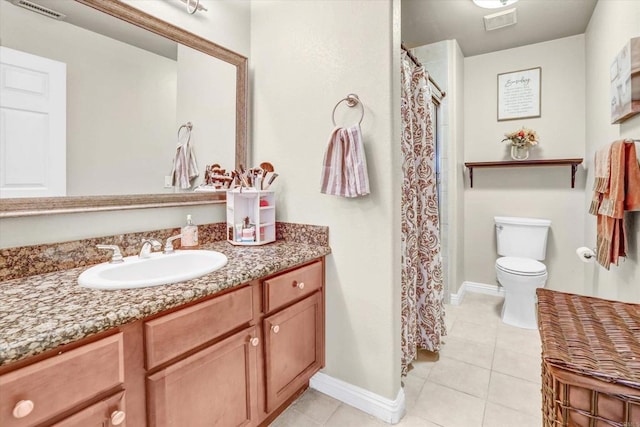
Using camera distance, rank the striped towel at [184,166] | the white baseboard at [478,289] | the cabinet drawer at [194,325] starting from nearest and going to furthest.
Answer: the cabinet drawer at [194,325], the striped towel at [184,166], the white baseboard at [478,289]

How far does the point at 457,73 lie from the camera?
9.86ft

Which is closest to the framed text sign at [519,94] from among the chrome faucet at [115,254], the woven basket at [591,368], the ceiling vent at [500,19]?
the ceiling vent at [500,19]

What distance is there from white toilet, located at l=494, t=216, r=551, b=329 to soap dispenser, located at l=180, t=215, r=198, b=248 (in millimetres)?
2408

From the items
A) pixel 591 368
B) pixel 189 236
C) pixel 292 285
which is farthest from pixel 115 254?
pixel 591 368

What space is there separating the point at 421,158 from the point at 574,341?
138 cm

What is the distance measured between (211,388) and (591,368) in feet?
3.71

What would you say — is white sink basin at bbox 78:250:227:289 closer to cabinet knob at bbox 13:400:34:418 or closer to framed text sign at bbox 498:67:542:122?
cabinet knob at bbox 13:400:34:418

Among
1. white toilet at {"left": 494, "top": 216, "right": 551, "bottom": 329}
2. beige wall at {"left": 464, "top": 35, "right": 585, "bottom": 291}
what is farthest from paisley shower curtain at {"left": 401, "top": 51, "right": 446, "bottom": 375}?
beige wall at {"left": 464, "top": 35, "right": 585, "bottom": 291}

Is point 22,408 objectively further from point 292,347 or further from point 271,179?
point 271,179

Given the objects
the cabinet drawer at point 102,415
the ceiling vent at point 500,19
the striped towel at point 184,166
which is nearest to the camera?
the cabinet drawer at point 102,415

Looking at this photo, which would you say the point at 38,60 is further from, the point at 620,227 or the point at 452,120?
the point at 452,120

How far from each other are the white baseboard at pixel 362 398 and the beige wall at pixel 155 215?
1107mm

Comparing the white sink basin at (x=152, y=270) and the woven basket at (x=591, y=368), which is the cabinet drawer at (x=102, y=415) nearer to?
the white sink basin at (x=152, y=270)

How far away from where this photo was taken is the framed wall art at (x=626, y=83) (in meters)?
1.46
